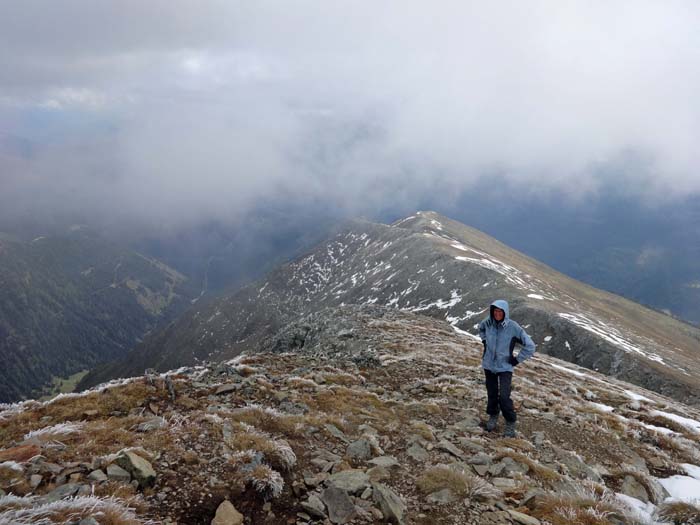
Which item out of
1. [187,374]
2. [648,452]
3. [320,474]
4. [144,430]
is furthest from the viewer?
[187,374]

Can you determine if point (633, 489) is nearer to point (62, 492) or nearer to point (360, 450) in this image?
point (360, 450)

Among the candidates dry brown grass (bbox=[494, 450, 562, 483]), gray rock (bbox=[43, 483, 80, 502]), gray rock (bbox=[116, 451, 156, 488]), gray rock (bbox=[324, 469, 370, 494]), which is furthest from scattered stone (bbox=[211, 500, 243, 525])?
dry brown grass (bbox=[494, 450, 562, 483])

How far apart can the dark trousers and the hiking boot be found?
19 centimetres

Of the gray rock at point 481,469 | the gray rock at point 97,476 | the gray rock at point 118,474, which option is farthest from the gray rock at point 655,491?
the gray rock at point 97,476

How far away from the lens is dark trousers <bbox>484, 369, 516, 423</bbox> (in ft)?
46.6

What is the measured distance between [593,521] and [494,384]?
6.75m

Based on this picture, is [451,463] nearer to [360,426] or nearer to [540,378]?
[360,426]

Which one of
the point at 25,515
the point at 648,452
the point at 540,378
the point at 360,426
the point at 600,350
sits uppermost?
the point at 25,515

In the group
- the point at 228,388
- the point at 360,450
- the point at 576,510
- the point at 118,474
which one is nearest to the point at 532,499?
the point at 576,510

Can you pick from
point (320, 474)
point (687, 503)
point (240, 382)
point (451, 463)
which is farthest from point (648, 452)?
point (240, 382)

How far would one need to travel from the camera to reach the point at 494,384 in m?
14.7

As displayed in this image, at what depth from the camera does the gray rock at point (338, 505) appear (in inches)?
304

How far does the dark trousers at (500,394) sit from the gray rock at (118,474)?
11284mm

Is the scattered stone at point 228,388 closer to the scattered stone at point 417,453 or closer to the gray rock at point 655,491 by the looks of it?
the scattered stone at point 417,453
